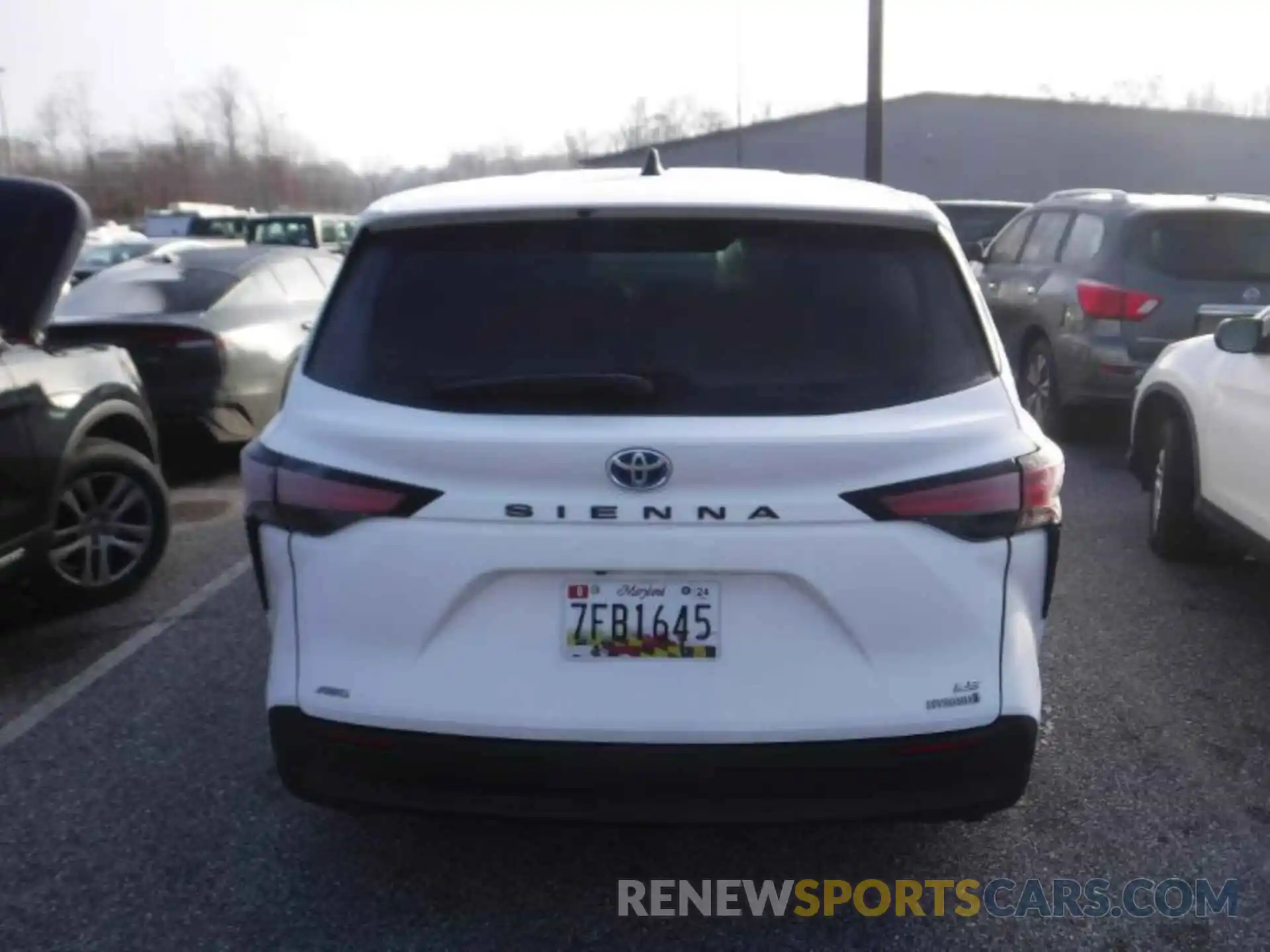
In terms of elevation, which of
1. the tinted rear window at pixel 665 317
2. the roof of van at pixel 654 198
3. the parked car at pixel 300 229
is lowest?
the parked car at pixel 300 229

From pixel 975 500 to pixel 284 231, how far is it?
30802 mm

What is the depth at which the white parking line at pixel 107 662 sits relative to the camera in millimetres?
4402

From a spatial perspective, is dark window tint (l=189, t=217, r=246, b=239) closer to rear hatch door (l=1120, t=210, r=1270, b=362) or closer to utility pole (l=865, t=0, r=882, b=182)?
utility pole (l=865, t=0, r=882, b=182)

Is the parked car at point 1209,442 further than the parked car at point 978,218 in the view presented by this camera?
No

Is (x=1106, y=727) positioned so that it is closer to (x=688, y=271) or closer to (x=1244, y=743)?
(x=1244, y=743)

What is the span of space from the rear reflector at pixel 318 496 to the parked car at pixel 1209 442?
11.8 feet

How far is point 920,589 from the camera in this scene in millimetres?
2699

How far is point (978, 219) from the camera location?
17.5 meters

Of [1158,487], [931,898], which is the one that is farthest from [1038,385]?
[931,898]

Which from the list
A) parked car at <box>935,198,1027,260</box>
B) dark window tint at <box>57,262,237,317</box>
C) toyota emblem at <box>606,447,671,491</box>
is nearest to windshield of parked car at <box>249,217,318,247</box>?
parked car at <box>935,198,1027,260</box>

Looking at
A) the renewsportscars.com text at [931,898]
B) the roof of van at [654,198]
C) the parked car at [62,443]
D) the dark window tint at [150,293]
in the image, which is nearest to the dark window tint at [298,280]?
the dark window tint at [150,293]

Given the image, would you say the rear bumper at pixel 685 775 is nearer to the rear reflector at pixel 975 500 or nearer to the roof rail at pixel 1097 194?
the rear reflector at pixel 975 500

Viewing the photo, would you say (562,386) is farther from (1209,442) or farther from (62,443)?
(1209,442)

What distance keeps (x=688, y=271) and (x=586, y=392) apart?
0.42 meters
